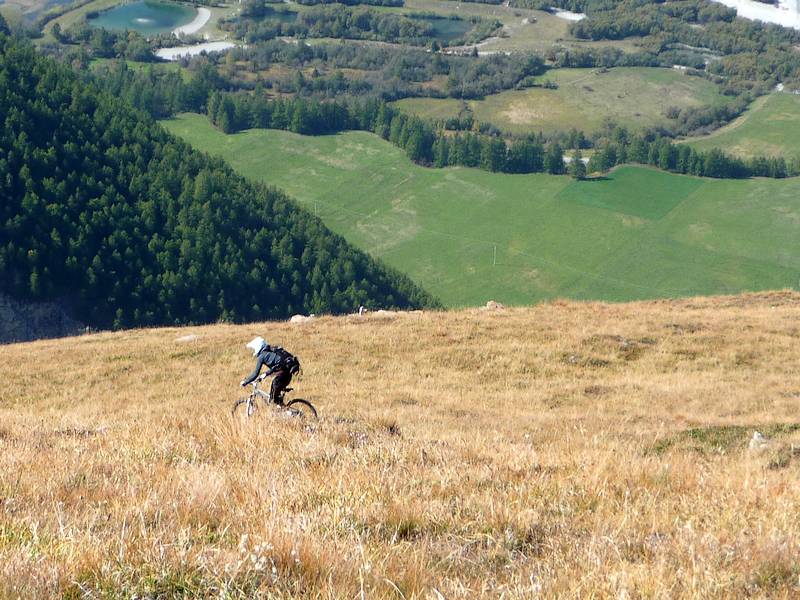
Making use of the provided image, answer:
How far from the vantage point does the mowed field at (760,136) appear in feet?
580

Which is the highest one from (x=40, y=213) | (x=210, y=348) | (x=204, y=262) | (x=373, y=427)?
(x=373, y=427)

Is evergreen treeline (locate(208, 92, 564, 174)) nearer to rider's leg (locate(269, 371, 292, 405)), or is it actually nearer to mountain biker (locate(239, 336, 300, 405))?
rider's leg (locate(269, 371, 292, 405))

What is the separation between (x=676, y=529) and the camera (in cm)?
747

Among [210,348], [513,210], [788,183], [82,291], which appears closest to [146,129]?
[82,291]

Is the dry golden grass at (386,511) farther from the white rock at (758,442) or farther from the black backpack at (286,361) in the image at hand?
the black backpack at (286,361)

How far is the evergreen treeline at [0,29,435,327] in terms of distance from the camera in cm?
9325

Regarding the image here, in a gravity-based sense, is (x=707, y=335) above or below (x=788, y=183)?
above

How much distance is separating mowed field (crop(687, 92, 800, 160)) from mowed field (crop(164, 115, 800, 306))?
1882cm

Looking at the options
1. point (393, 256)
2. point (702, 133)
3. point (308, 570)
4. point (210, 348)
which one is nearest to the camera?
point (308, 570)

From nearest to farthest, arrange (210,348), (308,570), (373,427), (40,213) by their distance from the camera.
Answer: (308,570) → (373,427) → (210,348) → (40,213)

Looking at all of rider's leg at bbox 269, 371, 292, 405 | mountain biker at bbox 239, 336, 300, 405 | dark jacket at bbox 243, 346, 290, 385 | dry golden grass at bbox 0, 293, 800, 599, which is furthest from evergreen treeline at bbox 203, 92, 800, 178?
dark jacket at bbox 243, 346, 290, 385

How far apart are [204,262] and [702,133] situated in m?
135

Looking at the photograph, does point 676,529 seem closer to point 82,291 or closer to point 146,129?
point 82,291

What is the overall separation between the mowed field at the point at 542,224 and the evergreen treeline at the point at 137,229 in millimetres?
21375
